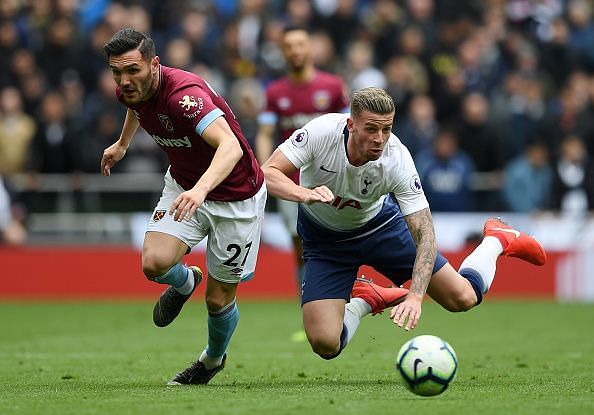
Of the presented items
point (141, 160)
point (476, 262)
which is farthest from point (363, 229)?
point (141, 160)

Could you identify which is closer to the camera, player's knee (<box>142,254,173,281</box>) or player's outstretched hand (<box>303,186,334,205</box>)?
player's outstretched hand (<box>303,186,334,205</box>)

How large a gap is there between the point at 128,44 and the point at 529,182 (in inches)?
460

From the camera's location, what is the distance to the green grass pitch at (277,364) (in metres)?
7.30

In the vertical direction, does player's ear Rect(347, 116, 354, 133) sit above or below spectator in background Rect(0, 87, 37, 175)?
above

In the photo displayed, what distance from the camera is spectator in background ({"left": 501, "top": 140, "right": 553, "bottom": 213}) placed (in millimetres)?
18641

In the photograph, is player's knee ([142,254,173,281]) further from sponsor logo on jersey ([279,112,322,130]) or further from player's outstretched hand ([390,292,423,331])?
sponsor logo on jersey ([279,112,322,130])

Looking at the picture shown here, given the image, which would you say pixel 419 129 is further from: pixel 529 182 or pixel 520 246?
pixel 520 246

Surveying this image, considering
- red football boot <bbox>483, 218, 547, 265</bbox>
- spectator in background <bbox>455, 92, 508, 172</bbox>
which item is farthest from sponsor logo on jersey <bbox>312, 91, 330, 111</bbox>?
spectator in background <bbox>455, 92, 508, 172</bbox>

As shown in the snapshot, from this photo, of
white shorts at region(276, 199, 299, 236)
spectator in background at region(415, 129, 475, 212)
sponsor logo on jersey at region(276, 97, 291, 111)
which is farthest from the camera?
spectator in background at region(415, 129, 475, 212)

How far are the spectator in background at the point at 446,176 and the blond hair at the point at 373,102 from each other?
9752 millimetres

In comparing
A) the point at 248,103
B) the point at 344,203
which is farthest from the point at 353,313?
the point at 248,103

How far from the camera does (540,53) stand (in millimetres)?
20766

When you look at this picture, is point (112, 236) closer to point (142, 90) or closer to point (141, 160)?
point (141, 160)

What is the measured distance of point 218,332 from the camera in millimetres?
8922
